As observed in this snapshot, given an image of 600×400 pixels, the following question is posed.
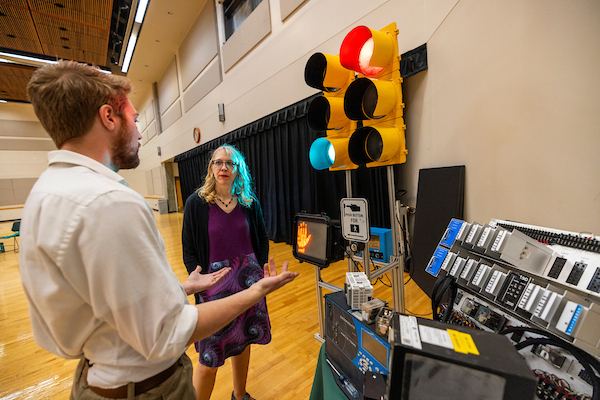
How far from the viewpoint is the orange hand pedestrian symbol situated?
154cm

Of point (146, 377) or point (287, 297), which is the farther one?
point (287, 297)

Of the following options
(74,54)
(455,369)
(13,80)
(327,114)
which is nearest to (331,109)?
(327,114)

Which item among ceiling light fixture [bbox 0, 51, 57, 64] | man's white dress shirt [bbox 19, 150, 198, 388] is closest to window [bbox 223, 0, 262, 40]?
ceiling light fixture [bbox 0, 51, 57, 64]

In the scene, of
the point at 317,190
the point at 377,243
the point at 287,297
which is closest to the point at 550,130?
the point at 377,243

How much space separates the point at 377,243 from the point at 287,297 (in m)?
1.24

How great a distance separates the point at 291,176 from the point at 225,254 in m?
3.41

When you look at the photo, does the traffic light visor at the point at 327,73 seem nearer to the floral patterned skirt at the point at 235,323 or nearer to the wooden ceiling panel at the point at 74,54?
the floral patterned skirt at the point at 235,323

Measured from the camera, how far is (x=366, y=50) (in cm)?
176

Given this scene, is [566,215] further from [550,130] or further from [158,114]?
[158,114]

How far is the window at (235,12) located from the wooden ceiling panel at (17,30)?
3460mm

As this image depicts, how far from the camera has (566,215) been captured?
1.34 m

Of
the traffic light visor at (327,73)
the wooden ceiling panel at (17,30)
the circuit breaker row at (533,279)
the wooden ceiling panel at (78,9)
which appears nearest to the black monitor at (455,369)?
the circuit breaker row at (533,279)

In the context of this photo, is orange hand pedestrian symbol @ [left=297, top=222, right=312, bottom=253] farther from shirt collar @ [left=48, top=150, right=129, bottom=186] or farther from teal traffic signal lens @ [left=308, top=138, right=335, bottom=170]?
shirt collar @ [left=48, top=150, right=129, bottom=186]

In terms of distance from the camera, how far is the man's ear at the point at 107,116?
61cm
